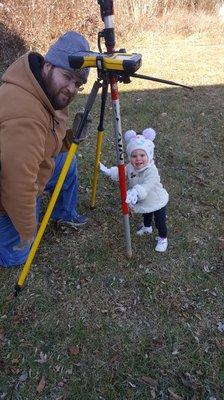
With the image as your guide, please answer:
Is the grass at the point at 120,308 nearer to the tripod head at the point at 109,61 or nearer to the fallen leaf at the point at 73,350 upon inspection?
the fallen leaf at the point at 73,350

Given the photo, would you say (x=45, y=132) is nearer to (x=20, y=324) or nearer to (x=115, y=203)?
(x=20, y=324)

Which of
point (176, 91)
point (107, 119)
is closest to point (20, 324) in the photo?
point (107, 119)

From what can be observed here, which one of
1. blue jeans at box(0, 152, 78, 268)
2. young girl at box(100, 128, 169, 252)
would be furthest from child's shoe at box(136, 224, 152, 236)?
blue jeans at box(0, 152, 78, 268)

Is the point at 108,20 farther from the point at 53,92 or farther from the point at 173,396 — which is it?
the point at 173,396

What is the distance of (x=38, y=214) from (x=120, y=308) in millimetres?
1143

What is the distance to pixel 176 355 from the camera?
2975 mm

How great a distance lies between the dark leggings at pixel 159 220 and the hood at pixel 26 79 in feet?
4.76

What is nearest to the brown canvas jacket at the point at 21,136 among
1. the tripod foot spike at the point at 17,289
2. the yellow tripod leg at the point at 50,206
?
the yellow tripod leg at the point at 50,206

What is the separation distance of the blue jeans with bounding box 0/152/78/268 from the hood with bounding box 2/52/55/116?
104 cm

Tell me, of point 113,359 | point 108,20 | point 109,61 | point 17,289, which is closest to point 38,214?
point 17,289

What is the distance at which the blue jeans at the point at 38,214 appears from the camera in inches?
129

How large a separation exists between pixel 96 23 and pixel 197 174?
19.5 ft

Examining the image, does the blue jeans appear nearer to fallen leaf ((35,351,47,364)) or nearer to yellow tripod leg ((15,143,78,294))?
yellow tripod leg ((15,143,78,294))

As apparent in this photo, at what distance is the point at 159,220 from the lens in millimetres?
3639
